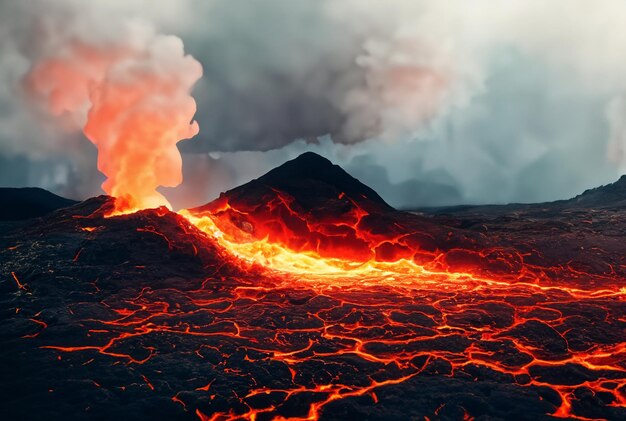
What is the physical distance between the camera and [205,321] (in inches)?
491

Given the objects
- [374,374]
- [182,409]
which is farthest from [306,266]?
[182,409]

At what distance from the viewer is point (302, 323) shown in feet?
40.8

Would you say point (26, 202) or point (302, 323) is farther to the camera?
point (26, 202)

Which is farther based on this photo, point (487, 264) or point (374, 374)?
point (487, 264)

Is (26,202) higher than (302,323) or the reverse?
higher

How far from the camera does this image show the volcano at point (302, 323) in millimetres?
7742

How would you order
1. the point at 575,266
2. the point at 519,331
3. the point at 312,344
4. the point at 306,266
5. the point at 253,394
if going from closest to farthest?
the point at 253,394
the point at 312,344
the point at 519,331
the point at 575,266
the point at 306,266

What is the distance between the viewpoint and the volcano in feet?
25.4

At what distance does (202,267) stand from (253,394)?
11.8 meters

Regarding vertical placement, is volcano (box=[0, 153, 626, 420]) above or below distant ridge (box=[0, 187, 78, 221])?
below

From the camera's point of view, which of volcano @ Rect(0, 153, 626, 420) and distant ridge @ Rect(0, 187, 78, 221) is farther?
distant ridge @ Rect(0, 187, 78, 221)

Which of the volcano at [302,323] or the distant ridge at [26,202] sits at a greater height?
the distant ridge at [26,202]

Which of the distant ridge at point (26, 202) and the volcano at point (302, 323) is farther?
the distant ridge at point (26, 202)

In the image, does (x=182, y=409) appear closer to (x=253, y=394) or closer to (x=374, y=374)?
(x=253, y=394)
